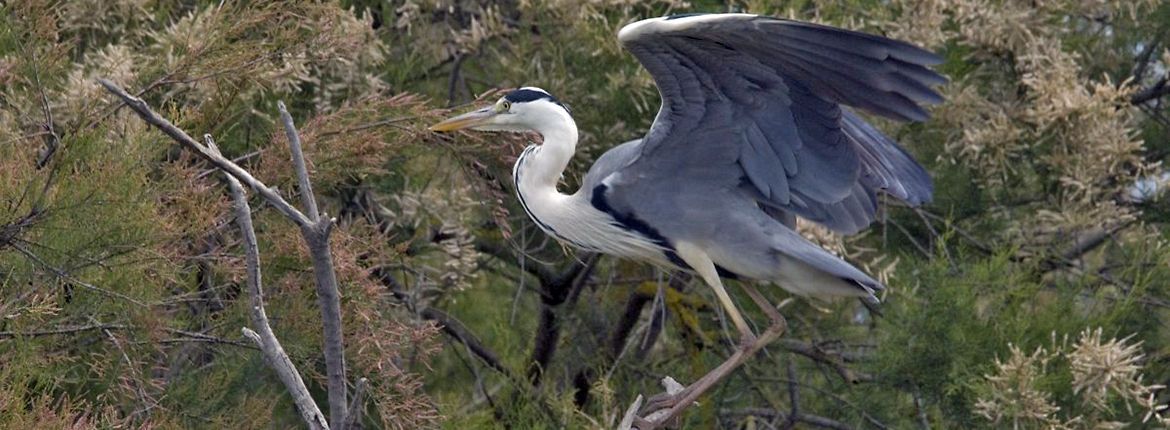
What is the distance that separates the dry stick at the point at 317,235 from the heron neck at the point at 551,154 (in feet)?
5.09

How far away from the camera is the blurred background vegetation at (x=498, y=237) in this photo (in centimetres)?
389

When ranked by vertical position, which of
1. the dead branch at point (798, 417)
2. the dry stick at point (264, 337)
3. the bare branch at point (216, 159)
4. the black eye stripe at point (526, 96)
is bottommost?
the dead branch at point (798, 417)

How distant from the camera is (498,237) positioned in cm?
564

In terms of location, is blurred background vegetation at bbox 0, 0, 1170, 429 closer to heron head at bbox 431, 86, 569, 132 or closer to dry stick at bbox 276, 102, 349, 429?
heron head at bbox 431, 86, 569, 132

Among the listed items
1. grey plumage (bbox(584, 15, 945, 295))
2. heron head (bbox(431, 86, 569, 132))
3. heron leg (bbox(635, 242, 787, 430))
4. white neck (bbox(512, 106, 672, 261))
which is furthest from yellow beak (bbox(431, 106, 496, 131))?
heron leg (bbox(635, 242, 787, 430))

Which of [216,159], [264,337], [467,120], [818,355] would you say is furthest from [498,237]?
[216,159]

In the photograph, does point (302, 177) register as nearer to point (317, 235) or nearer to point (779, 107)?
point (317, 235)

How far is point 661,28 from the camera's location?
Answer: 3.80 metres

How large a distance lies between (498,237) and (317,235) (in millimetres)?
2947

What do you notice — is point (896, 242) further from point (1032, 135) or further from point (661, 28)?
point (661, 28)

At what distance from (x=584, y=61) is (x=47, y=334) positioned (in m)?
2.01

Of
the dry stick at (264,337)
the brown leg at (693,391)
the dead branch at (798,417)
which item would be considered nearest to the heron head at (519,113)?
the brown leg at (693,391)

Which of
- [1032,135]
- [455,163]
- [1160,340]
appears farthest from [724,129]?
[1160,340]

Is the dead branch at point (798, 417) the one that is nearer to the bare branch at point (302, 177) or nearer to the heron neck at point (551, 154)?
the heron neck at point (551, 154)
